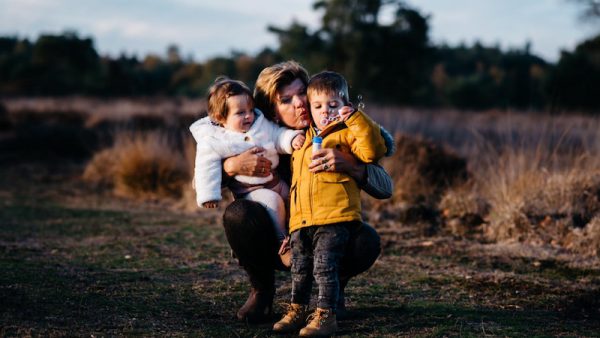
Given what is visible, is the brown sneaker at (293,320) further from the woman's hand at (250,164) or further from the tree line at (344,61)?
the tree line at (344,61)

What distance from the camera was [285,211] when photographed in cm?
380

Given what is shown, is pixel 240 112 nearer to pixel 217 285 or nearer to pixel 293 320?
pixel 293 320

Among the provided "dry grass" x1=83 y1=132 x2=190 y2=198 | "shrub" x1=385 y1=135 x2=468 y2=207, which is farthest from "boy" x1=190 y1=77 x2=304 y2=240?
"dry grass" x1=83 y1=132 x2=190 y2=198

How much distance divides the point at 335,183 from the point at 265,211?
46 cm

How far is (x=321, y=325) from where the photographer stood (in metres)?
3.39

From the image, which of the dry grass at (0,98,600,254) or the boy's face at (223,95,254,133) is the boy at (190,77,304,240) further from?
the dry grass at (0,98,600,254)

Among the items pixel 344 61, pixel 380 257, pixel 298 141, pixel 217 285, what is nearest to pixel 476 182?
pixel 380 257

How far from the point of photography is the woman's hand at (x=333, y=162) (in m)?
3.44

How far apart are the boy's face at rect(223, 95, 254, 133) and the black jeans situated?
66 centimetres

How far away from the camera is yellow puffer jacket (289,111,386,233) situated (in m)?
3.41

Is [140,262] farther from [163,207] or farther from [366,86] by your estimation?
[366,86]

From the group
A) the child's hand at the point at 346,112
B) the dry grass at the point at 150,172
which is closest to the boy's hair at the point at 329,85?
the child's hand at the point at 346,112

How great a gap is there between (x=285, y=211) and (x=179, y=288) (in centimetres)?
124

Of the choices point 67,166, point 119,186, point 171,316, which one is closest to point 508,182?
point 171,316
